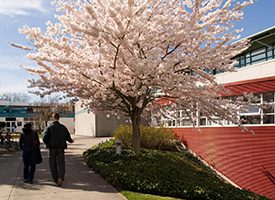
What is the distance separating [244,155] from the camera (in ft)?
53.3

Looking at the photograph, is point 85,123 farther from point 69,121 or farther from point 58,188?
point 58,188

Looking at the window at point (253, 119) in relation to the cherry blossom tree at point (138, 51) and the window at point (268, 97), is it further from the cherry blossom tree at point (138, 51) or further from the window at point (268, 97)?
the cherry blossom tree at point (138, 51)

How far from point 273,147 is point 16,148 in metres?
14.4

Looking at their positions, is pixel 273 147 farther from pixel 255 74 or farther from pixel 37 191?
pixel 37 191

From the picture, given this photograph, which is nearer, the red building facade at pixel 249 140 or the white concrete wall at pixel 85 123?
the red building facade at pixel 249 140

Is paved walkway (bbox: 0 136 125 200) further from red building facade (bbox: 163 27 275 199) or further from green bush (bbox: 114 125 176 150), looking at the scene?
green bush (bbox: 114 125 176 150)

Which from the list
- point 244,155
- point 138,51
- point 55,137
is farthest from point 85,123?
point 55,137

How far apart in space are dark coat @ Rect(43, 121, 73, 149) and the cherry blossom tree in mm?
1752

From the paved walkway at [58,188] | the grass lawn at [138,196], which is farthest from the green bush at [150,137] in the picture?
the grass lawn at [138,196]

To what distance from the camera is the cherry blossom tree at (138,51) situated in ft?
28.9

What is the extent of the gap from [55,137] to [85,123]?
120ft

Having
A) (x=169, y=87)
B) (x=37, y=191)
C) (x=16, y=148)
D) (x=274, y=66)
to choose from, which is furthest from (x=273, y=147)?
(x=16, y=148)

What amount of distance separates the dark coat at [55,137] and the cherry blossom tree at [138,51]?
1752 mm

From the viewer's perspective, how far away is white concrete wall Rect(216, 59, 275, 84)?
1625 cm
